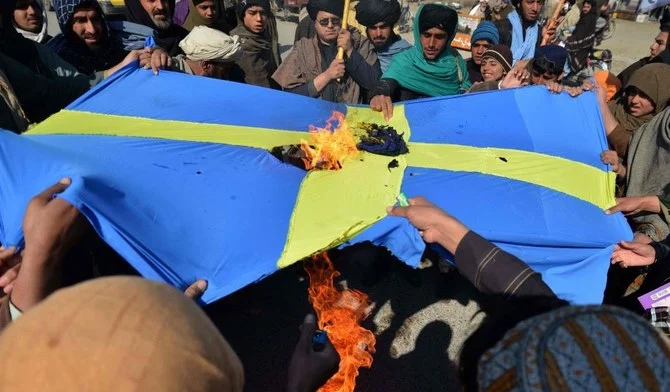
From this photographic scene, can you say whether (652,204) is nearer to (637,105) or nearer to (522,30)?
(637,105)

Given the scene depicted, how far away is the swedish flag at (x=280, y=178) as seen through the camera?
6.66 ft

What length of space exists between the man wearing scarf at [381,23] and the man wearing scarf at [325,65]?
48 cm

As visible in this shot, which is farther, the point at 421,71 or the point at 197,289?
the point at 421,71

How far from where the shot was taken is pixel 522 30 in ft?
17.5

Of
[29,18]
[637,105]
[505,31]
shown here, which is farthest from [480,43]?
[29,18]

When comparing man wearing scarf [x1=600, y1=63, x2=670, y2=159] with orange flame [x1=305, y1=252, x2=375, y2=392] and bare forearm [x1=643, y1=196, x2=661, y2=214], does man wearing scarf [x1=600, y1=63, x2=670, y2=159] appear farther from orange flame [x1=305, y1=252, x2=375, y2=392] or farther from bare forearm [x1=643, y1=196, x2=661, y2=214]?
orange flame [x1=305, y1=252, x2=375, y2=392]

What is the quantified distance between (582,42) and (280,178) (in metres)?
6.12

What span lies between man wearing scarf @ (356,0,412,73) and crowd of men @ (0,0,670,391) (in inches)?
0.7

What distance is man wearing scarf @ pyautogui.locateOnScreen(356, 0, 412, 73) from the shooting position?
4293mm

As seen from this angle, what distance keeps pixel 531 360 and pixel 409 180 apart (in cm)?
187

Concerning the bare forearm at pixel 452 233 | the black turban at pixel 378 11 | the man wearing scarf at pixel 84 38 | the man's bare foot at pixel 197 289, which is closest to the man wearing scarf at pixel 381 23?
the black turban at pixel 378 11

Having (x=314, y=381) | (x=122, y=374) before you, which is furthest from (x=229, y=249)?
(x=122, y=374)

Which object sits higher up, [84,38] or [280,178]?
[84,38]

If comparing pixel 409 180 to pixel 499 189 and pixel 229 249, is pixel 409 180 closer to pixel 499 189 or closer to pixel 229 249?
pixel 499 189
